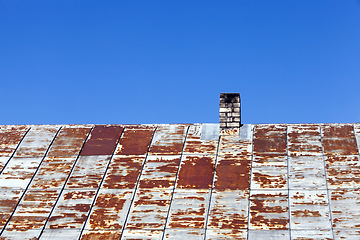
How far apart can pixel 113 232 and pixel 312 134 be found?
31.5 ft

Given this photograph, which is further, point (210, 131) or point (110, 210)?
point (210, 131)

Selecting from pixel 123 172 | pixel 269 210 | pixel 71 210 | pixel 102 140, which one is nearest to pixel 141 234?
pixel 71 210

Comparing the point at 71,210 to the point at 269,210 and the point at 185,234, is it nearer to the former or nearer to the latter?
the point at 185,234

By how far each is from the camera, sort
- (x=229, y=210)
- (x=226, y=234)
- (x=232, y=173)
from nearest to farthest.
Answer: (x=226, y=234) < (x=229, y=210) < (x=232, y=173)

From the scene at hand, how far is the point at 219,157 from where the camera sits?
21.7 metres

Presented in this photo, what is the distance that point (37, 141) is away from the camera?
23.8 meters

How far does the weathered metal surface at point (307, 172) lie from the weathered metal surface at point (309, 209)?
15.3 inches

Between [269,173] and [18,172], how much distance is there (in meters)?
10.3

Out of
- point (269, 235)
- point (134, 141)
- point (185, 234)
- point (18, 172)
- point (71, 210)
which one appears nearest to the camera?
point (269, 235)

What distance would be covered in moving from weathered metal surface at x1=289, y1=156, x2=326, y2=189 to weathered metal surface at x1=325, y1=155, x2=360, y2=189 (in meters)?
0.26

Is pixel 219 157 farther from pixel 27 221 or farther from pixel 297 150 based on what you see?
pixel 27 221

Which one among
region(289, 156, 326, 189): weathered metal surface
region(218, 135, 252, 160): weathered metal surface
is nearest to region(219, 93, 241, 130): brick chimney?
region(218, 135, 252, 160): weathered metal surface

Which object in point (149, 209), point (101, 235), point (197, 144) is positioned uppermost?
point (197, 144)

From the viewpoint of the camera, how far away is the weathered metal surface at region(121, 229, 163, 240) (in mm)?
18048
